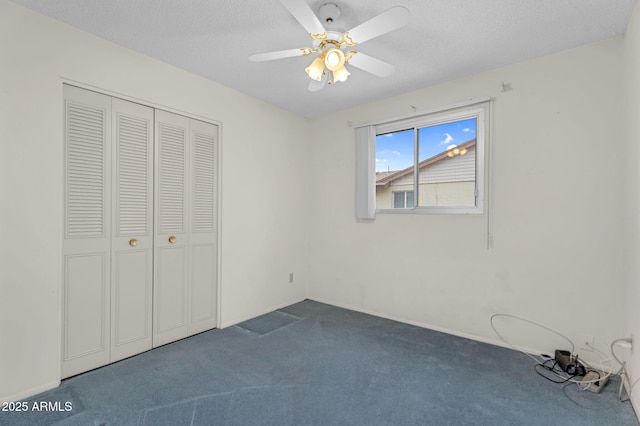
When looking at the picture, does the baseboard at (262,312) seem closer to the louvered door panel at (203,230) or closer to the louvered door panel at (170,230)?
the louvered door panel at (203,230)

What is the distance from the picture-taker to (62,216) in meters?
2.14

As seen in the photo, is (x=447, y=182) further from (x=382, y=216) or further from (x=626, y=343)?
(x=626, y=343)

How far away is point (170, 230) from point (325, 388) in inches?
74.3

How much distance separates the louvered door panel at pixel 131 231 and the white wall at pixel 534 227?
92.9 inches

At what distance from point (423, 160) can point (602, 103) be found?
143cm

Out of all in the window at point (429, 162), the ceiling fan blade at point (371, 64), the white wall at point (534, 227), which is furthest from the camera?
the window at point (429, 162)

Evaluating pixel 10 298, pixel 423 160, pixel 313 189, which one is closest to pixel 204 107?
pixel 313 189

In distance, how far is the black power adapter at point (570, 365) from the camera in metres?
2.21

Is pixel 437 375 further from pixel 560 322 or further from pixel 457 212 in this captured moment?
pixel 457 212

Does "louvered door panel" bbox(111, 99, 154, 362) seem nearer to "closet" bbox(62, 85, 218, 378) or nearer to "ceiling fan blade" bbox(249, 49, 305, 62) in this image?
"closet" bbox(62, 85, 218, 378)

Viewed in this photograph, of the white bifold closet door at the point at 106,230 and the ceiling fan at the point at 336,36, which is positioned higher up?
the ceiling fan at the point at 336,36

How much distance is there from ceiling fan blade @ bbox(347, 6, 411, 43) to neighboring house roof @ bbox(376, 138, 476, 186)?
5.72ft

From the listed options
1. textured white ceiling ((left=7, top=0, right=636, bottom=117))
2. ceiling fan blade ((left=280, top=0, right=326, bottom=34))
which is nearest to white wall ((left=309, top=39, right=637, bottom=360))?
textured white ceiling ((left=7, top=0, right=636, bottom=117))

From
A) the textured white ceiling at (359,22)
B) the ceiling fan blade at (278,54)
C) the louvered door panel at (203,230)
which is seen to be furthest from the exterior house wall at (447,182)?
the louvered door panel at (203,230)
